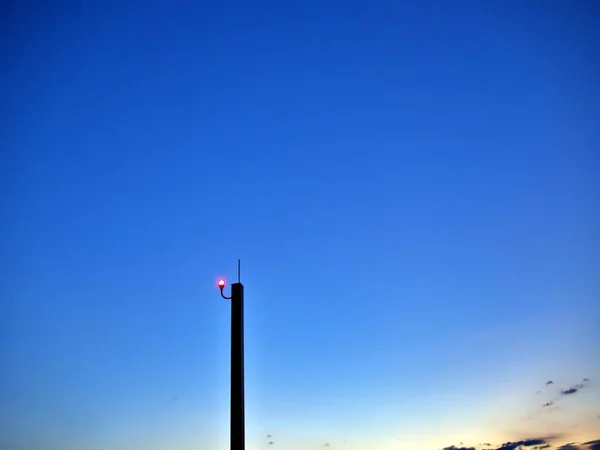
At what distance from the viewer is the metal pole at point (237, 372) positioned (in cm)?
1630

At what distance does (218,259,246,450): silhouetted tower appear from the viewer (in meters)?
16.3

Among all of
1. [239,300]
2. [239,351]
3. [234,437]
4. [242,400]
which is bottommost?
[234,437]

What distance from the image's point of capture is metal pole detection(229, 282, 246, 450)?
53.5ft

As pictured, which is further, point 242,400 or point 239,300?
point 239,300

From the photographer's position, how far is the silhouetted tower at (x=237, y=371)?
642 inches

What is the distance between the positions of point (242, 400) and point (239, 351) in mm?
1591

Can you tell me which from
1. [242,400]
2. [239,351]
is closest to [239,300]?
[239,351]

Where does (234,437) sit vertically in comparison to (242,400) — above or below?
below

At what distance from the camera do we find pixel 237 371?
671 inches

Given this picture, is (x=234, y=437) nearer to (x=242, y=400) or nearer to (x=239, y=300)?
(x=242, y=400)

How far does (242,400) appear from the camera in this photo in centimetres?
1673

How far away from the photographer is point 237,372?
17031mm

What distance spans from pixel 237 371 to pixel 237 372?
0.03 metres

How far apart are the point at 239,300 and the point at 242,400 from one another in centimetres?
336
